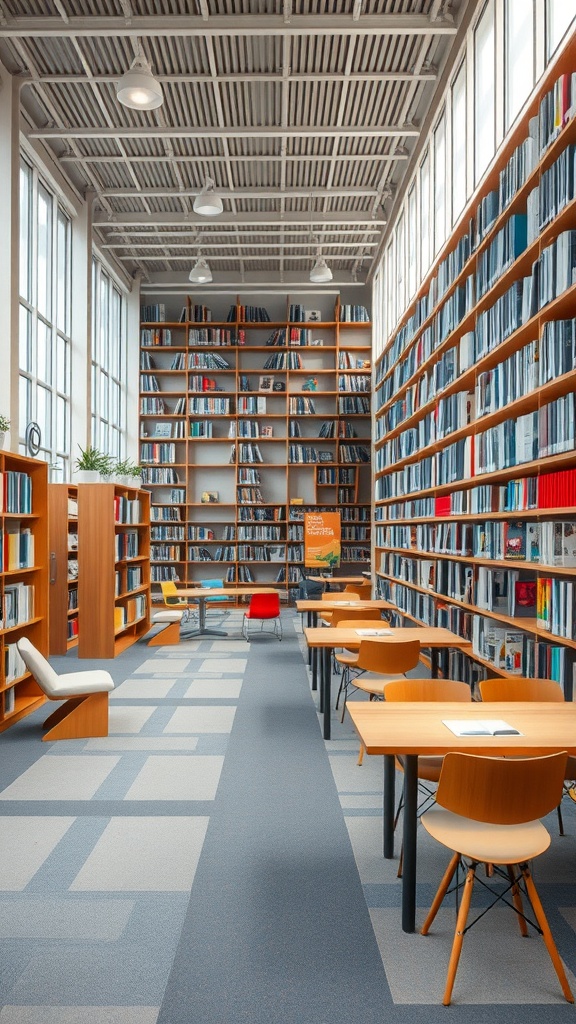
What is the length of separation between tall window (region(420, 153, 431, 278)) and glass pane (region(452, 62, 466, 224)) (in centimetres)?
111

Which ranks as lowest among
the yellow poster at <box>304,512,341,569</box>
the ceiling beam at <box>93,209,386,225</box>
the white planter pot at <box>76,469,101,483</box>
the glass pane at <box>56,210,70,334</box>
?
the yellow poster at <box>304,512,341,569</box>

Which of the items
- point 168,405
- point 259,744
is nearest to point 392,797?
point 259,744

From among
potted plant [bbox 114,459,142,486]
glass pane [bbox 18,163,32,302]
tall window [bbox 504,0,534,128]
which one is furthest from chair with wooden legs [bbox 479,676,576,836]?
glass pane [bbox 18,163,32,302]

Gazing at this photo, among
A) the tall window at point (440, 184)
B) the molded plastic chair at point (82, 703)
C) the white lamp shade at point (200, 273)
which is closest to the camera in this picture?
the molded plastic chair at point (82, 703)

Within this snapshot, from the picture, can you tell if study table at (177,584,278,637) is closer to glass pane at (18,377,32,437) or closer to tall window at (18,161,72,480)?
tall window at (18,161,72,480)

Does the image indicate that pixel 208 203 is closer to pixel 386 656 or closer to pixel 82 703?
pixel 82 703

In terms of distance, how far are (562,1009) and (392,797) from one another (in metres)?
1.06

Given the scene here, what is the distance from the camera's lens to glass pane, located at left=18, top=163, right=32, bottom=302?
7.90 m

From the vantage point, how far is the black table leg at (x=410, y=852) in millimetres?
2500

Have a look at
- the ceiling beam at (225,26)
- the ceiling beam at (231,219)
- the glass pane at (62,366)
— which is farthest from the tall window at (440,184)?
the glass pane at (62,366)

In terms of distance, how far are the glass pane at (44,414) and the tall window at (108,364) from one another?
1766 mm

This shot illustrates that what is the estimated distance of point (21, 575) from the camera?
5758 millimetres

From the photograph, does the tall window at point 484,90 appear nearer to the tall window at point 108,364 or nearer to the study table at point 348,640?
the study table at point 348,640

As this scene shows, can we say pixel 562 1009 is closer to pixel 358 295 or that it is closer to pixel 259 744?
pixel 259 744
